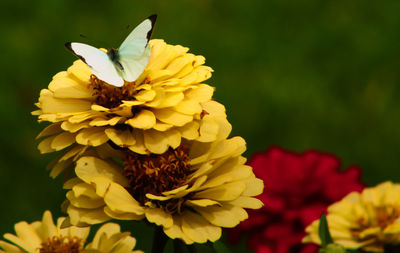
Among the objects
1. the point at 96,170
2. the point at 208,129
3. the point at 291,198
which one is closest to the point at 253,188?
the point at 208,129

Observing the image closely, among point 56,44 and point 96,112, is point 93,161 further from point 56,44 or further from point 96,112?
point 56,44


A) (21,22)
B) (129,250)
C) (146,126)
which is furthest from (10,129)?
(146,126)

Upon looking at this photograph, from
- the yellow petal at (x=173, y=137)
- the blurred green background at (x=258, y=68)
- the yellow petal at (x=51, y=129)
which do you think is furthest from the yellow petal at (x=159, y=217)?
the blurred green background at (x=258, y=68)

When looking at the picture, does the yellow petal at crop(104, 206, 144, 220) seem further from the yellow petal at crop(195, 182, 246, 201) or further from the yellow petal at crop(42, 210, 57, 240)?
the yellow petal at crop(42, 210, 57, 240)

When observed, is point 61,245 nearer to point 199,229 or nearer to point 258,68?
point 199,229

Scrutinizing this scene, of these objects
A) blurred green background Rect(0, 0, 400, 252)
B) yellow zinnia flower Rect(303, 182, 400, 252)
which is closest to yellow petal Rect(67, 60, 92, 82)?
yellow zinnia flower Rect(303, 182, 400, 252)

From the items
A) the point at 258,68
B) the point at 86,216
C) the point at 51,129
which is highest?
the point at 258,68

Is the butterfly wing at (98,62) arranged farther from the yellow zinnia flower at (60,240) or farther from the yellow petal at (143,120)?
the yellow zinnia flower at (60,240)
